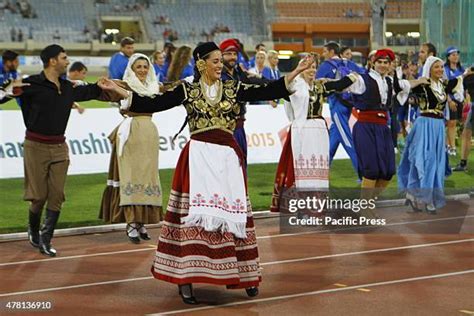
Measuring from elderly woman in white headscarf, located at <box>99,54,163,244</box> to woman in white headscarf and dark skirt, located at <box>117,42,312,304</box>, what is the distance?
8.55 ft

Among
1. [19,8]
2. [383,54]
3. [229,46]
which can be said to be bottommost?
[383,54]

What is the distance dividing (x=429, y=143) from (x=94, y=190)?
15.8 feet

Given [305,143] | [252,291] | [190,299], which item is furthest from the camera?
[305,143]

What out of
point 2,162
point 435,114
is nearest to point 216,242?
point 435,114

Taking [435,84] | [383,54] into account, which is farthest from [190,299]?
[435,84]

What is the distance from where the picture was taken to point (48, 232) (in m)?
9.52

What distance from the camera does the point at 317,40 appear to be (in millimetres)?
52531

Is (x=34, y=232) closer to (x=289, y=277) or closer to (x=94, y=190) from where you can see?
(x=289, y=277)

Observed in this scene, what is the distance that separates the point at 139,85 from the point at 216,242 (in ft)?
10.3

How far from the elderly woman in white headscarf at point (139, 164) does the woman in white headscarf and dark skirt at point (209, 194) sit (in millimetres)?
2606

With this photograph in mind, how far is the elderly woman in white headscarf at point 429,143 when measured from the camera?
40.4 feet

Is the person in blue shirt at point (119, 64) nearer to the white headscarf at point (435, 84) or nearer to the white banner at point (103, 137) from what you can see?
the white banner at point (103, 137)

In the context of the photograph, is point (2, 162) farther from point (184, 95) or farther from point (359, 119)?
point (184, 95)

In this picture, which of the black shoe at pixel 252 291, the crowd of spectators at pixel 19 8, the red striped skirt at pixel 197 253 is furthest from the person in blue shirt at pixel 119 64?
the crowd of spectators at pixel 19 8
